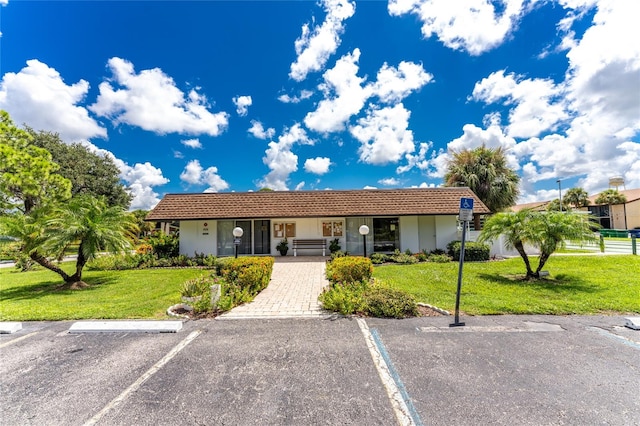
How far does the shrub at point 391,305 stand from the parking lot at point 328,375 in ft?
1.56

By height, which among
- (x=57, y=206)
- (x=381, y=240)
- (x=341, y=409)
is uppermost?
(x=57, y=206)

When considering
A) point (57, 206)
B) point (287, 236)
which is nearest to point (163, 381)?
→ point (57, 206)

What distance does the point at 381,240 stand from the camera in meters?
16.7

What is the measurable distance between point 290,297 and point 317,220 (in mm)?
9277

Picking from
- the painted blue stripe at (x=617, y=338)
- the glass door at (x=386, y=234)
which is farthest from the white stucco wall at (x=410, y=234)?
the painted blue stripe at (x=617, y=338)

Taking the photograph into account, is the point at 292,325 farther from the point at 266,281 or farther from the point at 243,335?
the point at 266,281

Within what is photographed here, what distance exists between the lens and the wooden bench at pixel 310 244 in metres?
16.5

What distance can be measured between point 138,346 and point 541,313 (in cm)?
828

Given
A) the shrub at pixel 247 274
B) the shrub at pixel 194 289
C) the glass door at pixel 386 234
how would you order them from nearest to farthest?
the shrub at pixel 194 289, the shrub at pixel 247 274, the glass door at pixel 386 234

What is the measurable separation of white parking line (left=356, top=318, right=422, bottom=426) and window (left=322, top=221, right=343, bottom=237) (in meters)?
12.1

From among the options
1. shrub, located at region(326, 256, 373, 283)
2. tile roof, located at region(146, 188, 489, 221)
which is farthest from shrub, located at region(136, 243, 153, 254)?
shrub, located at region(326, 256, 373, 283)

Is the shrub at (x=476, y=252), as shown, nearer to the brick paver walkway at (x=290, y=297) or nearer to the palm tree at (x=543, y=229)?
the palm tree at (x=543, y=229)

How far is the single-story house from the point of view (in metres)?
16.0

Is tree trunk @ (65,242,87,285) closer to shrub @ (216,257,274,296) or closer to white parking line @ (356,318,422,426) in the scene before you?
shrub @ (216,257,274,296)
